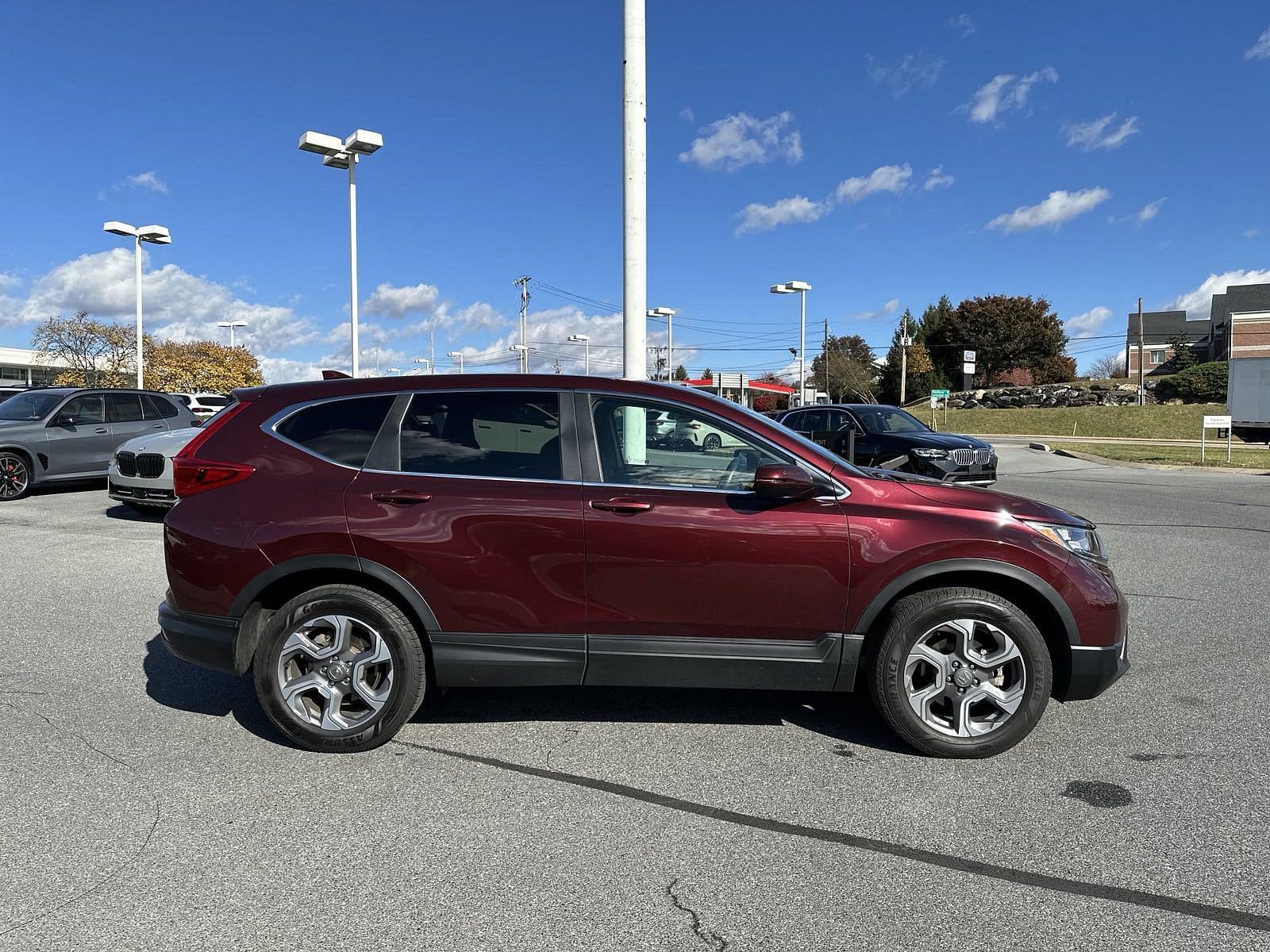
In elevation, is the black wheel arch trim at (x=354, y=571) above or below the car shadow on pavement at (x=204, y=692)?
above

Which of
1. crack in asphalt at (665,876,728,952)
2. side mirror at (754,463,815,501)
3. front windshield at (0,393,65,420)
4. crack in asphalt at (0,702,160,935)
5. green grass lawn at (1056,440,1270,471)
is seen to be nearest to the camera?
crack in asphalt at (665,876,728,952)

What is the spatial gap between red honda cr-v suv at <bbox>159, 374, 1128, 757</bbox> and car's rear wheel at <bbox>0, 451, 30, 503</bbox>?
11308 mm

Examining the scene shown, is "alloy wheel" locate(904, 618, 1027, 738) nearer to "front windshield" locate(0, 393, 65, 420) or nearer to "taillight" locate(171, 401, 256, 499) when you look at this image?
"taillight" locate(171, 401, 256, 499)

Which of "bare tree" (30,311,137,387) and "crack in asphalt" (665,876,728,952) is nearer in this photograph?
"crack in asphalt" (665,876,728,952)

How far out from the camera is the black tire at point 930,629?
3793 mm

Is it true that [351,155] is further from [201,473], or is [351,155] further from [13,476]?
[201,473]

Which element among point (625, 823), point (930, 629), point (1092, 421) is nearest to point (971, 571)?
point (930, 629)

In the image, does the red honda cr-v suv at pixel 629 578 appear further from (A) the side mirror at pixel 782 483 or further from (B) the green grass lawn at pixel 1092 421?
(B) the green grass lawn at pixel 1092 421

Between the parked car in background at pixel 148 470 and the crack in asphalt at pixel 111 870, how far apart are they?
7.04 meters

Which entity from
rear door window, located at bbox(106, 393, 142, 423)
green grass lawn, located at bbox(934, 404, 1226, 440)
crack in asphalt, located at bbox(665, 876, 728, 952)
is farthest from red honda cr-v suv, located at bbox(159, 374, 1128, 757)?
green grass lawn, located at bbox(934, 404, 1226, 440)

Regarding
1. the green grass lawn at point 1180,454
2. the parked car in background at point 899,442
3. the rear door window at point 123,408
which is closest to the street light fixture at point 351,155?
the rear door window at point 123,408

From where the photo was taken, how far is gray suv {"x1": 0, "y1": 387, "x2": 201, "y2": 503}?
13.0 meters

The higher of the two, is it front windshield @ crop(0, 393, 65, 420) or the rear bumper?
front windshield @ crop(0, 393, 65, 420)

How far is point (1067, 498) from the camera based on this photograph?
568 inches
